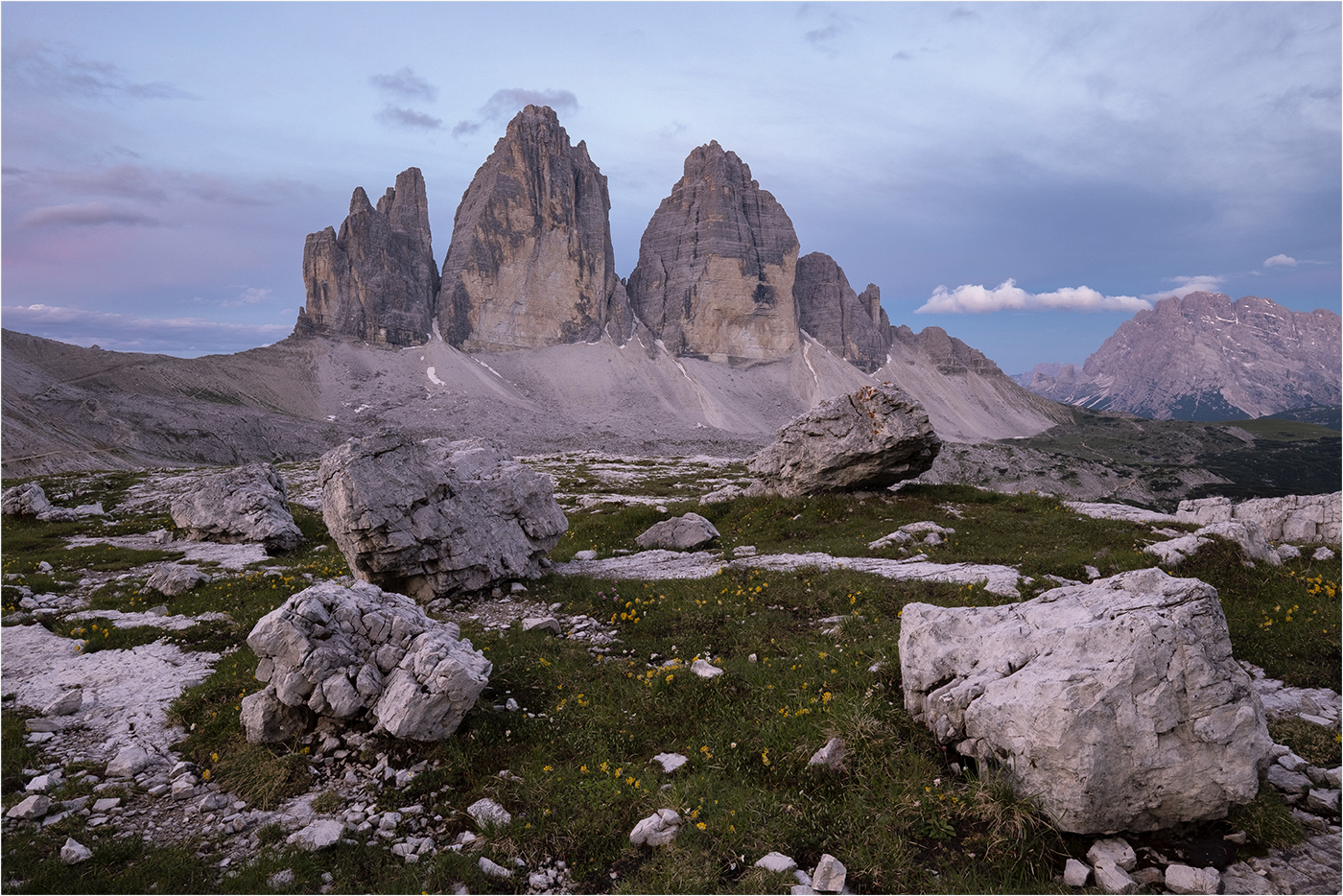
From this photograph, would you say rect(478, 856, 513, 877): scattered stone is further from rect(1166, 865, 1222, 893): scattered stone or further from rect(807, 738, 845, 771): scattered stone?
rect(1166, 865, 1222, 893): scattered stone

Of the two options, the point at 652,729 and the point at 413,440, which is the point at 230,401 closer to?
the point at 413,440

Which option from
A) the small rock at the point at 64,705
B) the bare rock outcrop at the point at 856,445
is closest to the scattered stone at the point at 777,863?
the small rock at the point at 64,705

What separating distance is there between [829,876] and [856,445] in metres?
24.7

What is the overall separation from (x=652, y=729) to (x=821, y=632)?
521cm

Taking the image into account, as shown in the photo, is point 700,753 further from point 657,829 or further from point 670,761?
point 657,829

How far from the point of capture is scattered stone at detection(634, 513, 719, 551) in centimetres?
2533

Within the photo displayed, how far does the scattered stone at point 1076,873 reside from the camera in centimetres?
705

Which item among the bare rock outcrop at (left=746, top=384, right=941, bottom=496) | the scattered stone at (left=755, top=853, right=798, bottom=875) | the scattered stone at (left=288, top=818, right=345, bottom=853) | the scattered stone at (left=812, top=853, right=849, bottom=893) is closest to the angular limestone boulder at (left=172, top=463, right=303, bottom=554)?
the scattered stone at (left=288, top=818, right=345, bottom=853)

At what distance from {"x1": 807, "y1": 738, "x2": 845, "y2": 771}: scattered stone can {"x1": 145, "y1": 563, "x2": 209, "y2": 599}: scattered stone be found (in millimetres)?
19221

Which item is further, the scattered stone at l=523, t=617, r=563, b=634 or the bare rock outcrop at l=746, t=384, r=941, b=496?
the bare rock outcrop at l=746, t=384, r=941, b=496

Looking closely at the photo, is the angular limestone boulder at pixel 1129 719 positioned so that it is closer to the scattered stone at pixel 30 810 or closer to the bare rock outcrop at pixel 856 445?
the scattered stone at pixel 30 810

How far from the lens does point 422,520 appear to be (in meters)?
18.1

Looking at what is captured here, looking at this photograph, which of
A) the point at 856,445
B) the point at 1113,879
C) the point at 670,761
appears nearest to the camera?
the point at 1113,879

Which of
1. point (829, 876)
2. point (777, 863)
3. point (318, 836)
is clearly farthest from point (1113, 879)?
point (318, 836)
